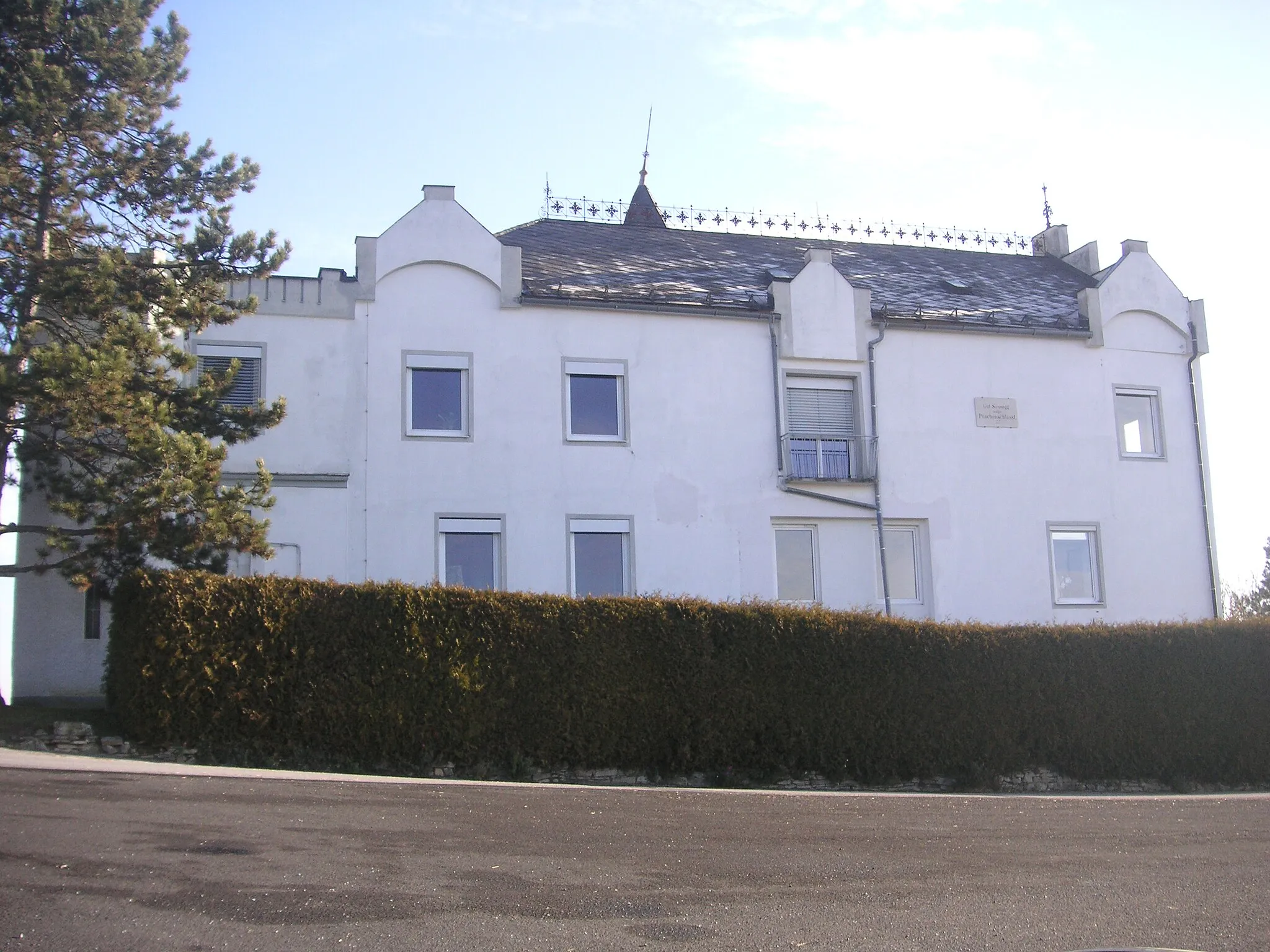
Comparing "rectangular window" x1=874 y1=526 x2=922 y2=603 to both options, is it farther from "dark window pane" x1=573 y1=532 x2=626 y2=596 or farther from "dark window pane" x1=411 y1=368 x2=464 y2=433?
"dark window pane" x1=411 y1=368 x2=464 y2=433

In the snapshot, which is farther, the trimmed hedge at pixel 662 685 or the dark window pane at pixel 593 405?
the dark window pane at pixel 593 405

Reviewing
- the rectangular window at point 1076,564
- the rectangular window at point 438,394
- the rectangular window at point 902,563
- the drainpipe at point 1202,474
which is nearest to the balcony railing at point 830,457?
the rectangular window at point 902,563

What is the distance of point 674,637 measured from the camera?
53.4ft

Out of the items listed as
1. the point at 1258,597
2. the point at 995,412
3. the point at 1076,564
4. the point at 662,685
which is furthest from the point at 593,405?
the point at 1258,597

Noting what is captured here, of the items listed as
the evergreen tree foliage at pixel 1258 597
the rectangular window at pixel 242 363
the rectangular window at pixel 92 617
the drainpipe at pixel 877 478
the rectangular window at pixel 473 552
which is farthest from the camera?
the evergreen tree foliage at pixel 1258 597

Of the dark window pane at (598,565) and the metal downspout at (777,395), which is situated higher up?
the metal downspout at (777,395)

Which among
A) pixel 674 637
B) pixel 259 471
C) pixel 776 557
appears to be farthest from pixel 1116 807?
pixel 259 471

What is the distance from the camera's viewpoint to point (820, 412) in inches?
927

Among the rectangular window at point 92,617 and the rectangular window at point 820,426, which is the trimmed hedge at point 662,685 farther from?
the rectangular window at point 820,426

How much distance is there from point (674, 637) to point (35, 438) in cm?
860

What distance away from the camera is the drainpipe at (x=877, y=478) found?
22.9m

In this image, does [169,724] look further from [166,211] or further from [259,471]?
[166,211]

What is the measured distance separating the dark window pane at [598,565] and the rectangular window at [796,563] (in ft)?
9.55

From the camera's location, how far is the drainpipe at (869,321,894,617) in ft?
75.3
